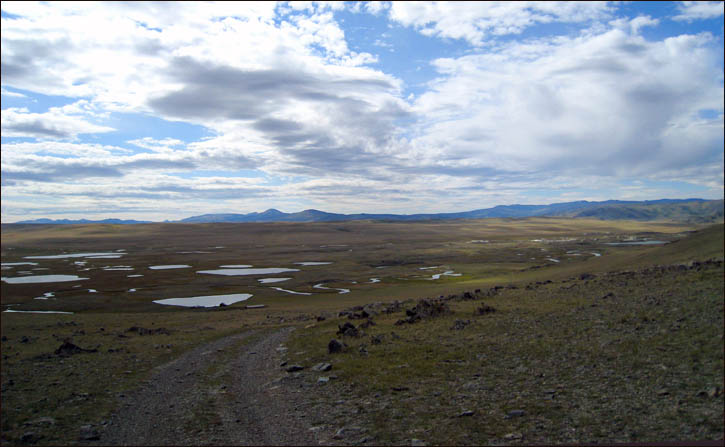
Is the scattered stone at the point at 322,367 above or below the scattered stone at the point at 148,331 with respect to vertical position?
above

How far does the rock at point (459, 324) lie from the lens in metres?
24.7

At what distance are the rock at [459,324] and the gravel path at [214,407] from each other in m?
10.3

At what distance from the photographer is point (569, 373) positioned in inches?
616

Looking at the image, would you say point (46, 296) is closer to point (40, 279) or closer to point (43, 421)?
point (40, 279)

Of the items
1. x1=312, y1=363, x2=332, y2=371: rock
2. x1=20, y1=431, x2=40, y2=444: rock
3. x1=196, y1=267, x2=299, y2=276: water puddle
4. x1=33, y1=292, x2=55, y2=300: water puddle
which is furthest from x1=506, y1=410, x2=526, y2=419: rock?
x1=196, y1=267, x2=299, y2=276: water puddle

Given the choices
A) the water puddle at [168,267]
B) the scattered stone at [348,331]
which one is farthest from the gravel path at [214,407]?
the water puddle at [168,267]

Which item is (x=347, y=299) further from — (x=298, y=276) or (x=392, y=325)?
(x=298, y=276)

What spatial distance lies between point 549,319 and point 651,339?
6.26 metres

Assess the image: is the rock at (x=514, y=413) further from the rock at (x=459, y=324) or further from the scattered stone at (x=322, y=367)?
the rock at (x=459, y=324)

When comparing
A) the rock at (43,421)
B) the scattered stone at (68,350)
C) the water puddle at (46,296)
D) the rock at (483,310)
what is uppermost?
the rock at (483,310)

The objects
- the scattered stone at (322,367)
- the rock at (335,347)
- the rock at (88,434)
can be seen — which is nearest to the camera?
the rock at (88,434)

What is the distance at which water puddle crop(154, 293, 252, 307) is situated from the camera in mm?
60531

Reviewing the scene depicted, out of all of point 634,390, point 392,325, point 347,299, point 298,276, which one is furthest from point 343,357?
point 298,276

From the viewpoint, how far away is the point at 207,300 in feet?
213
